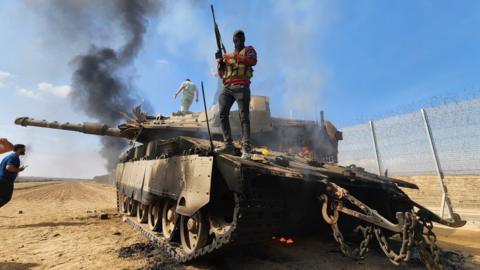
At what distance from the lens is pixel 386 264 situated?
4.70 m

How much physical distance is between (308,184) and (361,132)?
687 centimetres

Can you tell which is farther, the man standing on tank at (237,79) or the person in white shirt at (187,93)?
the person in white shirt at (187,93)

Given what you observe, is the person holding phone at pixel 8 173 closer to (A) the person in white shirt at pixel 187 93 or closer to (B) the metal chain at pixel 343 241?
(A) the person in white shirt at pixel 187 93

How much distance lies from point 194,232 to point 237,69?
7.81 feet

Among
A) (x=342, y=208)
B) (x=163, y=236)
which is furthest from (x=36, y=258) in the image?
(x=342, y=208)

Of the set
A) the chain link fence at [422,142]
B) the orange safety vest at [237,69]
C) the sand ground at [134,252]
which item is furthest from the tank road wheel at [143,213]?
the chain link fence at [422,142]

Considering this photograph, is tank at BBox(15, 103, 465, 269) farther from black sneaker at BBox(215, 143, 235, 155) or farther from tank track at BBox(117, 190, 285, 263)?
black sneaker at BBox(215, 143, 235, 155)

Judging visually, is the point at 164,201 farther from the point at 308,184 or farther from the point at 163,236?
the point at 308,184

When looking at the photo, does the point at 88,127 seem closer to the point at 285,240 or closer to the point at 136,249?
the point at 136,249

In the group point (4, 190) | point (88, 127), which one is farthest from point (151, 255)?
point (88, 127)

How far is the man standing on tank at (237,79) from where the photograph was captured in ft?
15.1

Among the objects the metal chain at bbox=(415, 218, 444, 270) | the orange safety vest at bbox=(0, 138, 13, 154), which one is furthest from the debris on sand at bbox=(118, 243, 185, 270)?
the orange safety vest at bbox=(0, 138, 13, 154)

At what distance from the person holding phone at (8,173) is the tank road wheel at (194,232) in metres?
4.86

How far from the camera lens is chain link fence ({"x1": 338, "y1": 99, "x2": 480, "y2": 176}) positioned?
8.09 meters
